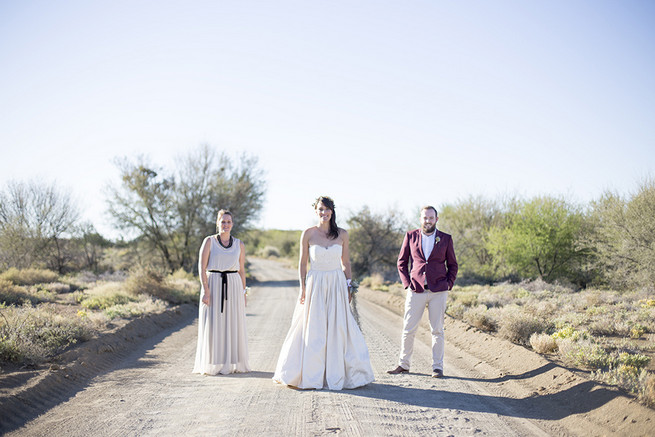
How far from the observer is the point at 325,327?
602 cm

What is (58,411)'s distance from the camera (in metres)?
5.09

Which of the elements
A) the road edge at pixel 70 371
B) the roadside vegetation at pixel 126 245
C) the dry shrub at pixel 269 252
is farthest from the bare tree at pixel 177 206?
the dry shrub at pixel 269 252

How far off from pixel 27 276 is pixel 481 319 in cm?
1583

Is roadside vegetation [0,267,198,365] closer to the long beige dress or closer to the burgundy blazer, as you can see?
the long beige dress

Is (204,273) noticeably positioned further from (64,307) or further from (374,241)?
(374,241)

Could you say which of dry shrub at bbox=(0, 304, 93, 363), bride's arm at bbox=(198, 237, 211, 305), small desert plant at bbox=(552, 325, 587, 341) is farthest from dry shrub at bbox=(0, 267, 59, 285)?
small desert plant at bbox=(552, 325, 587, 341)

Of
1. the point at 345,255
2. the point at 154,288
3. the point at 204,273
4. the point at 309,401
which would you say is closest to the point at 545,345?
the point at 345,255

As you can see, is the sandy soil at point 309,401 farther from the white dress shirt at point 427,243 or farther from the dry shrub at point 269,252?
the dry shrub at point 269,252

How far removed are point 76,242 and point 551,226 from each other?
24794 millimetres

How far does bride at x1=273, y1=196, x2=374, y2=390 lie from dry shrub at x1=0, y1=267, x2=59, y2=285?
13594mm

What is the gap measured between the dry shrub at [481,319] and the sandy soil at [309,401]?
2139 mm

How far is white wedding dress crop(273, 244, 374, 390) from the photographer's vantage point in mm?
5852

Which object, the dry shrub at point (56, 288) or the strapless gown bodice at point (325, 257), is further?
the dry shrub at point (56, 288)

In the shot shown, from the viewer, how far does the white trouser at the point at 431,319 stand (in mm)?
6609
